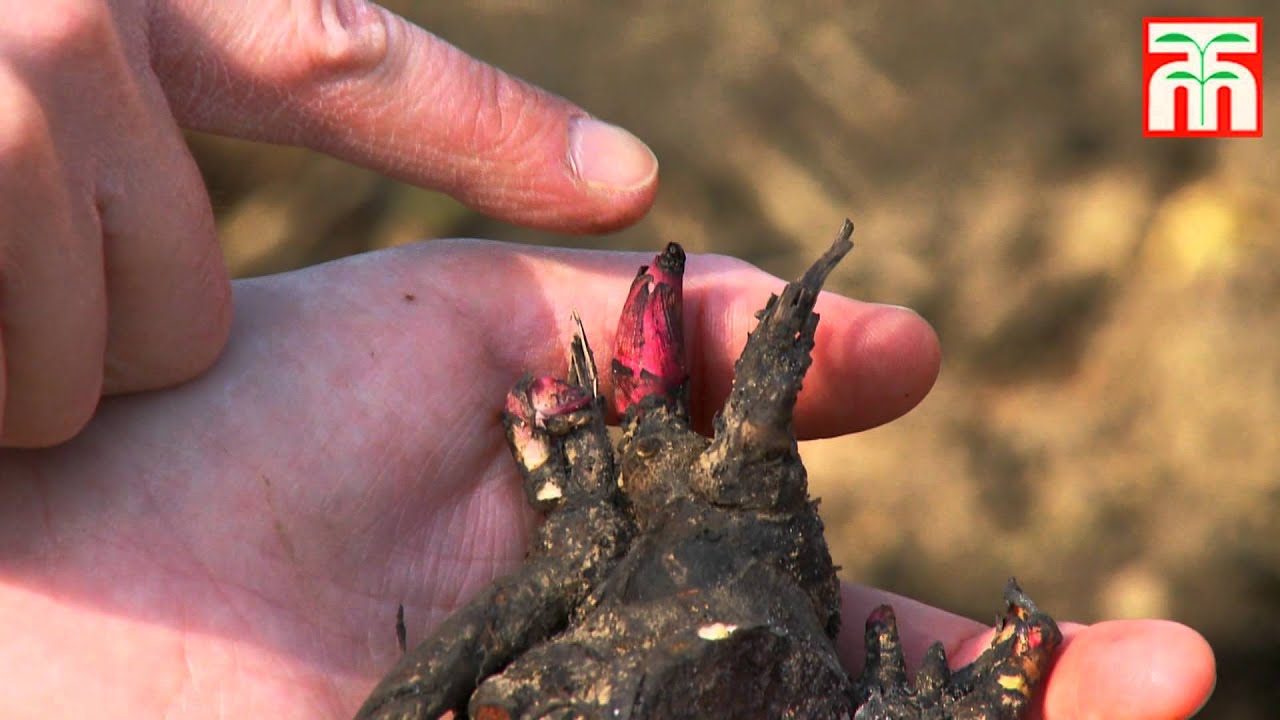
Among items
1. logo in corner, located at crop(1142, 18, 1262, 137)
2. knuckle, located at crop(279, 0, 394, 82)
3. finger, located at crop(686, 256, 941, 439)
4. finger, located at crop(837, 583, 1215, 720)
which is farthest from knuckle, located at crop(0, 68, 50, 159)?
logo in corner, located at crop(1142, 18, 1262, 137)

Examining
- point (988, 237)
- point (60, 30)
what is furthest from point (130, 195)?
point (988, 237)

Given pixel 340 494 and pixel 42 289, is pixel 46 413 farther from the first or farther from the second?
pixel 340 494

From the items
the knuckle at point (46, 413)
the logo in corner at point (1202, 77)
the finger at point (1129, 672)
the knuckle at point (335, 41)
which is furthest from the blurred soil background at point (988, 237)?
the knuckle at point (46, 413)

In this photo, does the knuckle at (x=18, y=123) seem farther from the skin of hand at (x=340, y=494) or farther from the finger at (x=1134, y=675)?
the finger at (x=1134, y=675)

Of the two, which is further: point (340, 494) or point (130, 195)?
point (340, 494)

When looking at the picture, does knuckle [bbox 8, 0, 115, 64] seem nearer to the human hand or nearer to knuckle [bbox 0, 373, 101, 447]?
the human hand

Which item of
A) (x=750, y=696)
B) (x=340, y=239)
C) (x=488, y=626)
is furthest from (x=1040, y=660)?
(x=340, y=239)
